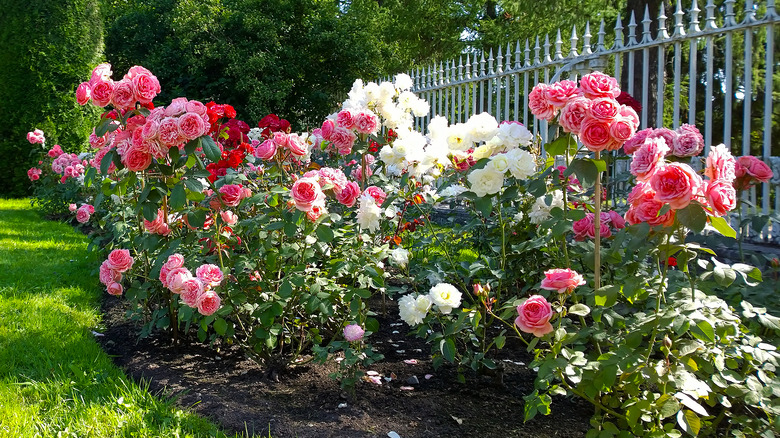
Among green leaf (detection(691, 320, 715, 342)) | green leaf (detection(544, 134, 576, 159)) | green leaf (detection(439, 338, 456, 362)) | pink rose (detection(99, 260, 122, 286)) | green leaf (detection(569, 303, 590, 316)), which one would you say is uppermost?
green leaf (detection(544, 134, 576, 159))

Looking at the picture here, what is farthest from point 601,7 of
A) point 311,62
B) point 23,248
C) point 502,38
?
point 23,248

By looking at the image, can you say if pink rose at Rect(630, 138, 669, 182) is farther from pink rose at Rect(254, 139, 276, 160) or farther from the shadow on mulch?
pink rose at Rect(254, 139, 276, 160)

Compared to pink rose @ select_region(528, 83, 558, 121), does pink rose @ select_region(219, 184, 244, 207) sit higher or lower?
lower

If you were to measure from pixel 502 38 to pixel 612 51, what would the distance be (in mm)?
15494

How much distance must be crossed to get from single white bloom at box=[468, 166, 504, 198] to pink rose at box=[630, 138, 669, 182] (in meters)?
0.46

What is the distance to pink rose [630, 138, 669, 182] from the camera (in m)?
1.54

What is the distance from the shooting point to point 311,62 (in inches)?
497

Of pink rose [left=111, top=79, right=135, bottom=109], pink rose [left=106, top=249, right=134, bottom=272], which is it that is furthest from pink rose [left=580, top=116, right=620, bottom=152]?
pink rose [left=106, top=249, right=134, bottom=272]

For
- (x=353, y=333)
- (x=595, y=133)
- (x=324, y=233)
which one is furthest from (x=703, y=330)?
(x=324, y=233)

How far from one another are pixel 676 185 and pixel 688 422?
68cm

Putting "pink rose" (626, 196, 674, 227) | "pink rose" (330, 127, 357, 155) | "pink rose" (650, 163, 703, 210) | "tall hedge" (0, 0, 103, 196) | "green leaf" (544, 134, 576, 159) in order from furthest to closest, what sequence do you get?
1. "tall hedge" (0, 0, 103, 196)
2. "pink rose" (330, 127, 357, 155)
3. "green leaf" (544, 134, 576, 159)
4. "pink rose" (626, 196, 674, 227)
5. "pink rose" (650, 163, 703, 210)

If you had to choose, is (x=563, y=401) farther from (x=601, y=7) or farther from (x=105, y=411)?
(x=601, y=7)

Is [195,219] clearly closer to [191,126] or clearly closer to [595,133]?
[191,126]

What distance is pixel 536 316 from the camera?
5.18ft
